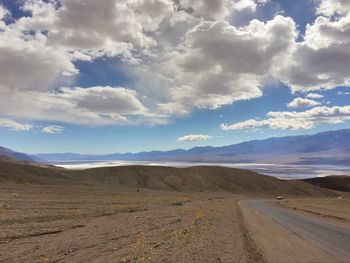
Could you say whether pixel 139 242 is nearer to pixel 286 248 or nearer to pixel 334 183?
pixel 286 248

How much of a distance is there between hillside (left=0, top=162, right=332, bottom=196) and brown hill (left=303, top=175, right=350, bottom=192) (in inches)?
721

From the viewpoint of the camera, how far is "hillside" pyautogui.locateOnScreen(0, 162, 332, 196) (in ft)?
346

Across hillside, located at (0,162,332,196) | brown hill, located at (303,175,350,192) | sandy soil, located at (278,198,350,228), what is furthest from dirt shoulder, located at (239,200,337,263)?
brown hill, located at (303,175,350,192)

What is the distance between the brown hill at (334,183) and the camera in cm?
14275

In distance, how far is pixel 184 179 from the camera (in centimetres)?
11750

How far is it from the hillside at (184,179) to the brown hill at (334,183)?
18.3 metres

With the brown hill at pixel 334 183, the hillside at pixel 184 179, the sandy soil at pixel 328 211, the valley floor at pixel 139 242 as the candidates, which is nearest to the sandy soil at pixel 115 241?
the valley floor at pixel 139 242

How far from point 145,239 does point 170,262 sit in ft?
17.5

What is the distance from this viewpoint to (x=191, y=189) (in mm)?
107062

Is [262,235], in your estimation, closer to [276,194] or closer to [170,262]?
[170,262]

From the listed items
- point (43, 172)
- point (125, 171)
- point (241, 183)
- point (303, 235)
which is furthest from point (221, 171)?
point (303, 235)

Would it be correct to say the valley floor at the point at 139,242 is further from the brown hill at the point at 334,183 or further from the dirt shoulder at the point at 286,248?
the brown hill at the point at 334,183

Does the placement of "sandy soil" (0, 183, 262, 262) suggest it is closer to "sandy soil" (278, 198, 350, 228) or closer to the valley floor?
the valley floor

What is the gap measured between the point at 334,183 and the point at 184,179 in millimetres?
68450
